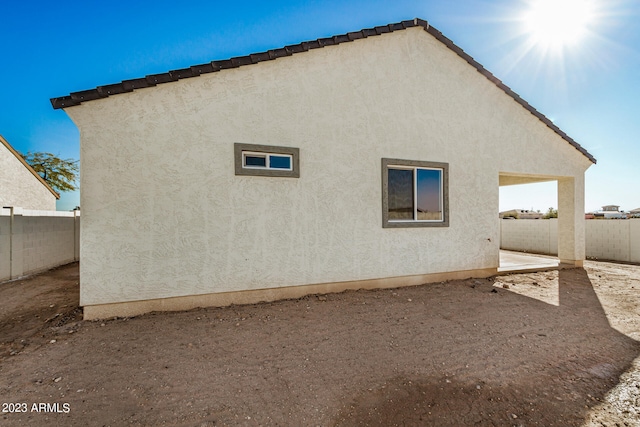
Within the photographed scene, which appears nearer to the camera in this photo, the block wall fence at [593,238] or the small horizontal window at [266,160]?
the small horizontal window at [266,160]

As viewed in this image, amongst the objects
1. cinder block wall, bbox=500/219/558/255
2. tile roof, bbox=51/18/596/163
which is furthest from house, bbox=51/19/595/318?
cinder block wall, bbox=500/219/558/255

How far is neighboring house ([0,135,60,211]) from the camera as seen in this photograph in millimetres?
14438

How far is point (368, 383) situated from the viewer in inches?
125

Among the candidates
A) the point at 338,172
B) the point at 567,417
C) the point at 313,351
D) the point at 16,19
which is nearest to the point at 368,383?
the point at 313,351

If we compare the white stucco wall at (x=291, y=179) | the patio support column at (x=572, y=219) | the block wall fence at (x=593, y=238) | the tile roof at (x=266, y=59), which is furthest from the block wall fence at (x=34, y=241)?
the block wall fence at (x=593, y=238)

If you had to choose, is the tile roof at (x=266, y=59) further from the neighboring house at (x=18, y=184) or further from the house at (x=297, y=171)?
the neighboring house at (x=18, y=184)

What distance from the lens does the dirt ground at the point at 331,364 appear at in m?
2.71

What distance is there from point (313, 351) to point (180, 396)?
1.71 metres

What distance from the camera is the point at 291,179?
5.94 metres

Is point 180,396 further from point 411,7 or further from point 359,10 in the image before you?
point 411,7

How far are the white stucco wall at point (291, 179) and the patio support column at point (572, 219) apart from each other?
3.06 metres

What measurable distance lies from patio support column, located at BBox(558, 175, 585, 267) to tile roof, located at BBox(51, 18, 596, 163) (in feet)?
7.72

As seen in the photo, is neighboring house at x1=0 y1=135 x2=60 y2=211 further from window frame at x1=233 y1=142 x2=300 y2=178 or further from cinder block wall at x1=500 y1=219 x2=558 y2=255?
cinder block wall at x1=500 y1=219 x2=558 y2=255

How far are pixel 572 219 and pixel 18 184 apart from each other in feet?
88.1
